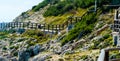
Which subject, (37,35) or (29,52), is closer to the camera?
(29,52)

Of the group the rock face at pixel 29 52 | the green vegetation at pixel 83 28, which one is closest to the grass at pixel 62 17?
the rock face at pixel 29 52

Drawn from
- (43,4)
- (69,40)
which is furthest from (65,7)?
(69,40)

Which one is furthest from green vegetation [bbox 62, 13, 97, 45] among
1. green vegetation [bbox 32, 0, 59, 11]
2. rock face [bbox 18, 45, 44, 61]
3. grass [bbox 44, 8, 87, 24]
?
green vegetation [bbox 32, 0, 59, 11]

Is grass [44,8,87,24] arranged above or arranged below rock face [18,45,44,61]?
above

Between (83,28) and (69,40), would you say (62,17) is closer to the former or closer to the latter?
(83,28)

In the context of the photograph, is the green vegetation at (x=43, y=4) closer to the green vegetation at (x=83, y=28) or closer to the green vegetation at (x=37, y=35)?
the green vegetation at (x=37, y=35)

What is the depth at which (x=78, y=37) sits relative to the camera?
5409 cm

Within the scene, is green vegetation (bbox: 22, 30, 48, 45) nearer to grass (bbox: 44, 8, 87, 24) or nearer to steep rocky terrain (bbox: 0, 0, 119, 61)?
steep rocky terrain (bbox: 0, 0, 119, 61)

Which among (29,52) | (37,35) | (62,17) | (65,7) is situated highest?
(65,7)

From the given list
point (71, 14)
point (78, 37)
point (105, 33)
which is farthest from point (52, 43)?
point (71, 14)

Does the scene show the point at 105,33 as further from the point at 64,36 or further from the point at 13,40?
the point at 13,40

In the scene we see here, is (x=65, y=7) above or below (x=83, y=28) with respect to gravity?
below

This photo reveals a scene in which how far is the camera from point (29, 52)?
6000 centimetres

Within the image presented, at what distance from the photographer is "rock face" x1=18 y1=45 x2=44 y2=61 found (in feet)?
194
